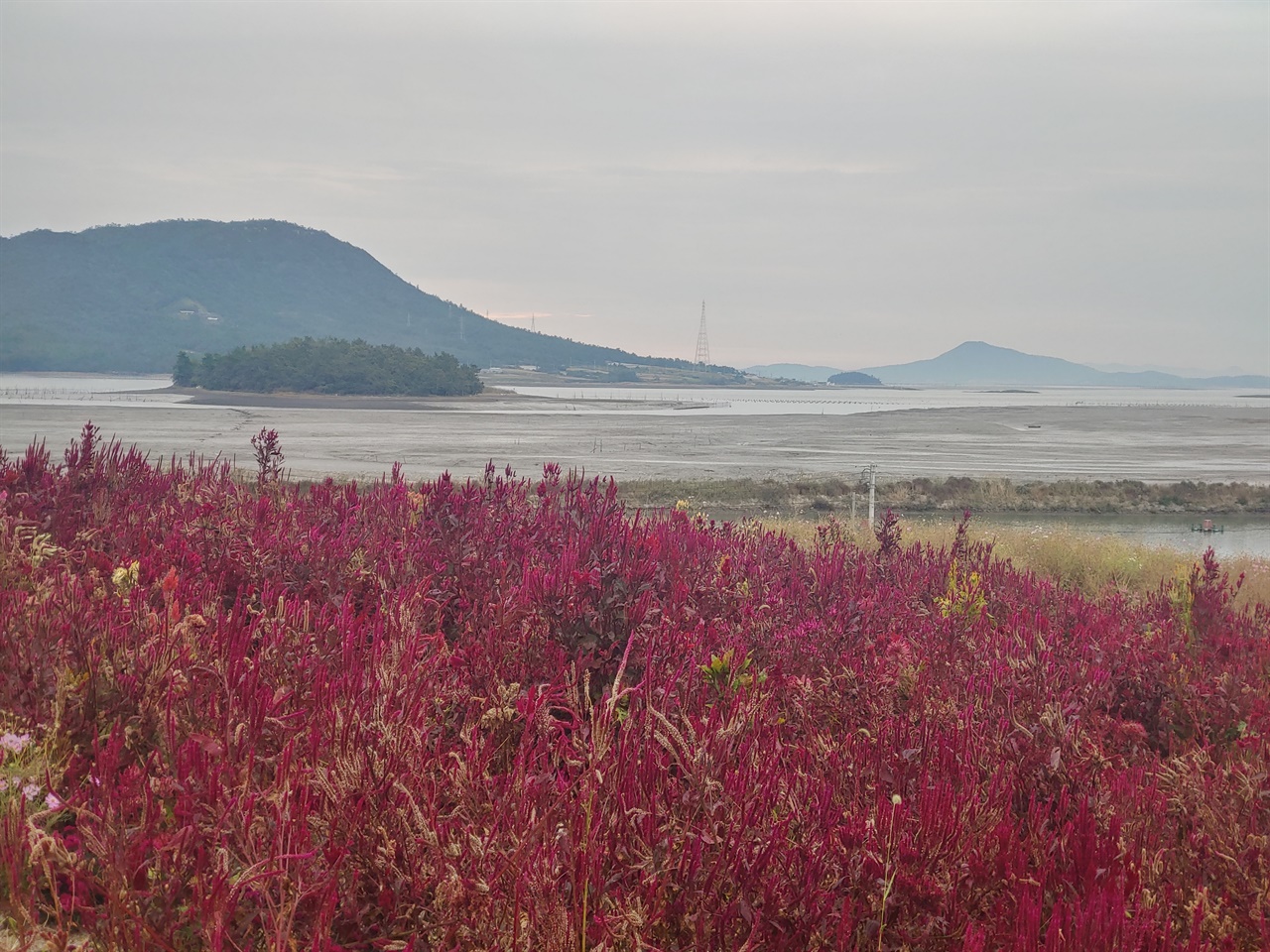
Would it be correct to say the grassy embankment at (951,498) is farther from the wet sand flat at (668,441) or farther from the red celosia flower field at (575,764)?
the red celosia flower field at (575,764)

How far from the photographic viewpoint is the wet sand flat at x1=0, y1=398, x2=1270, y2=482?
3666cm

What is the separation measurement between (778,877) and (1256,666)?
13.6 feet

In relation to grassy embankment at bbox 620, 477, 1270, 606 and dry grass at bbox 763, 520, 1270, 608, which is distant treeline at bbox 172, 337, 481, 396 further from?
dry grass at bbox 763, 520, 1270, 608

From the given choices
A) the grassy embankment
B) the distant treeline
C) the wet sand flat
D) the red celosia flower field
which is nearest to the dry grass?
the grassy embankment

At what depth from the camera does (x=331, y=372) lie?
120m

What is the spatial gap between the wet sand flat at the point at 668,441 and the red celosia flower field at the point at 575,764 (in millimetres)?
18940

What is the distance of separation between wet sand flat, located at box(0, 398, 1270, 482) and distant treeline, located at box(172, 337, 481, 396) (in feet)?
121

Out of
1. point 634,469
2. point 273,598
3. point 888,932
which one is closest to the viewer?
point 888,932

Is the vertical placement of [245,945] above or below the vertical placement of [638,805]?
below

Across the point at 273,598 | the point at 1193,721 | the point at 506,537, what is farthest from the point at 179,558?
the point at 1193,721

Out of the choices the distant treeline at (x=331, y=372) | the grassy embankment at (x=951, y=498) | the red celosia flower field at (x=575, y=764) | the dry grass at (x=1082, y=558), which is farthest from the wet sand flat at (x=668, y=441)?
the distant treeline at (x=331, y=372)

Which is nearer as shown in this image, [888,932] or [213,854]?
[213,854]

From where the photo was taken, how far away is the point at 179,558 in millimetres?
4938

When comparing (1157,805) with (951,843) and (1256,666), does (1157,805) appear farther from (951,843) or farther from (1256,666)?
(1256,666)
